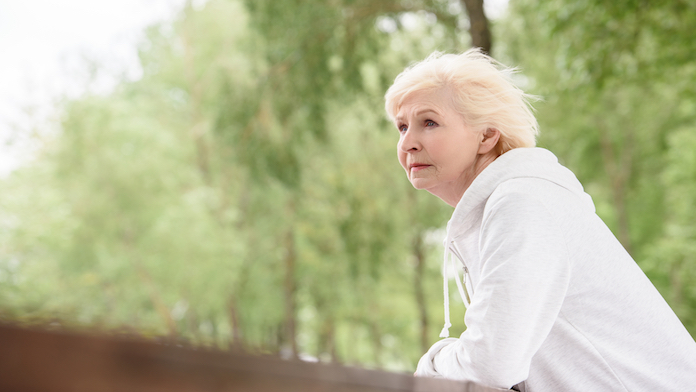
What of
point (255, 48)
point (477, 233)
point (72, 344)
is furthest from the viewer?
point (255, 48)

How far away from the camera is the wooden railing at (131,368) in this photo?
331mm

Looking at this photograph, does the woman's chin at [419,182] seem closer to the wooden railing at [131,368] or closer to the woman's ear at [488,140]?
the woman's ear at [488,140]

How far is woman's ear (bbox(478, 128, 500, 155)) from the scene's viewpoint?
158 centimetres

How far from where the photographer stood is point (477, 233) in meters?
1.48

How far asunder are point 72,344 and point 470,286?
1351 millimetres

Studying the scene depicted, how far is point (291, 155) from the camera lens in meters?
7.94

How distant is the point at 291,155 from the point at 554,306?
691 cm

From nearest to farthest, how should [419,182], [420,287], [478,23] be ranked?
[419,182], [478,23], [420,287]

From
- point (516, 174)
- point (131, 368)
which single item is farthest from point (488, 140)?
point (131, 368)

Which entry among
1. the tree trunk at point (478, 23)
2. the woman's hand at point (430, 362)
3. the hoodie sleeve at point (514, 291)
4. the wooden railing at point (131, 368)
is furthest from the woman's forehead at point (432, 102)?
the tree trunk at point (478, 23)

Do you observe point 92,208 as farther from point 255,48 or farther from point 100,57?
point 255,48

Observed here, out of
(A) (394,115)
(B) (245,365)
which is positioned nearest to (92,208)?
(A) (394,115)

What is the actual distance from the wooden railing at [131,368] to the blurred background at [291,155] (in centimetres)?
652

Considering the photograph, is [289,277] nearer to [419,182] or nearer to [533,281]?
[419,182]
